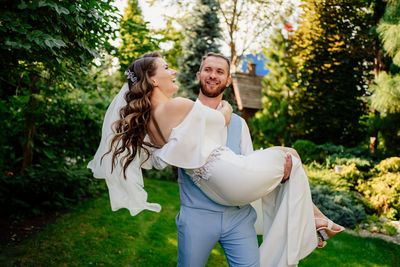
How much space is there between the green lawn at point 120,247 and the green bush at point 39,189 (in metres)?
0.38

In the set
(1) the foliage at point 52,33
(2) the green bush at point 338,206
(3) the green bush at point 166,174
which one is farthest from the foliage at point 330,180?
(1) the foliage at point 52,33

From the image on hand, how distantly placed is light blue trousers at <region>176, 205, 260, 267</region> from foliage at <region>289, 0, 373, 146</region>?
9.41 m

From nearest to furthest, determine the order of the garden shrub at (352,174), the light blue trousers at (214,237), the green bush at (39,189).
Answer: the light blue trousers at (214,237) < the green bush at (39,189) < the garden shrub at (352,174)

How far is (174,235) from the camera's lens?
207 inches

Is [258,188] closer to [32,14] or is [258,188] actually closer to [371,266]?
[32,14]

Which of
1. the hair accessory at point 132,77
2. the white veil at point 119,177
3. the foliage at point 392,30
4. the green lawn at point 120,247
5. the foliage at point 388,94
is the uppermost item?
the foliage at point 392,30

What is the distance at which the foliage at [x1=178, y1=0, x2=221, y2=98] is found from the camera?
39.2 feet

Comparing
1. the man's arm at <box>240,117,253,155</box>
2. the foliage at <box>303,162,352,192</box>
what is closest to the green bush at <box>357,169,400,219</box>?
the foliage at <box>303,162,352,192</box>

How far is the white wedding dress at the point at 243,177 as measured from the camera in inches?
72.2

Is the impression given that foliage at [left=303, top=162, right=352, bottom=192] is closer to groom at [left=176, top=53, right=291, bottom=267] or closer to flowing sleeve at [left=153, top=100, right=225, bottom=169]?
groom at [left=176, top=53, right=291, bottom=267]

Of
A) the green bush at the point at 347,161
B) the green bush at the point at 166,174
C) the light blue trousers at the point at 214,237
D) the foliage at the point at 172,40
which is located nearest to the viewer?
the light blue trousers at the point at 214,237

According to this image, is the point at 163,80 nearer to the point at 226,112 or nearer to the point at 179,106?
the point at 179,106

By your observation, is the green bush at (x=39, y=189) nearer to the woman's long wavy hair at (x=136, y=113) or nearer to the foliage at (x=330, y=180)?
the woman's long wavy hair at (x=136, y=113)

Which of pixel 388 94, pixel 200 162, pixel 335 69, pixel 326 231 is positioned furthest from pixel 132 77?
pixel 335 69
